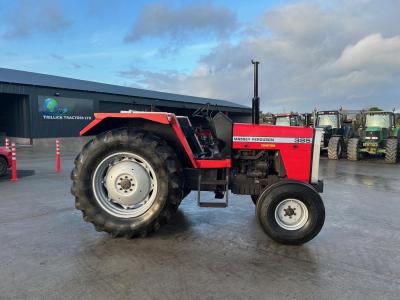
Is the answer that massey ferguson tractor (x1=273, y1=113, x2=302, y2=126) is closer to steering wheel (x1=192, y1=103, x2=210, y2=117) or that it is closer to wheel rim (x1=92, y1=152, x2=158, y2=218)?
steering wheel (x1=192, y1=103, x2=210, y2=117)

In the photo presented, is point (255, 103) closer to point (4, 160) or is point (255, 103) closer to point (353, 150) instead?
point (4, 160)

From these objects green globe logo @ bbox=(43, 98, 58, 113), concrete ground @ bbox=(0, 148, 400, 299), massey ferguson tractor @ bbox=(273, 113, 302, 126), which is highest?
green globe logo @ bbox=(43, 98, 58, 113)

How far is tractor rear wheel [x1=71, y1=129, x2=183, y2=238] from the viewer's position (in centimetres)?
418

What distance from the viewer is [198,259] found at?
372cm

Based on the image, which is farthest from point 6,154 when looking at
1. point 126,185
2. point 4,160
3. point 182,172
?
point 182,172

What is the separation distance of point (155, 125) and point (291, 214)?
2.05 meters

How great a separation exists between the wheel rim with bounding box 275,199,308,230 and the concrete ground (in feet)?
0.90

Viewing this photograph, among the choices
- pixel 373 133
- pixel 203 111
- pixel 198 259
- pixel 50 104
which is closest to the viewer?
pixel 198 259

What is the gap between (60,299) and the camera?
2.89 metres

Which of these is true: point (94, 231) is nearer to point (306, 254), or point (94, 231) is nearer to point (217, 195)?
point (217, 195)

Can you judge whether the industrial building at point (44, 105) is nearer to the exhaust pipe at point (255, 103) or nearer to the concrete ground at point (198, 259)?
the exhaust pipe at point (255, 103)

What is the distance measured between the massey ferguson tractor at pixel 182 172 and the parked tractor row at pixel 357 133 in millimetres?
11798

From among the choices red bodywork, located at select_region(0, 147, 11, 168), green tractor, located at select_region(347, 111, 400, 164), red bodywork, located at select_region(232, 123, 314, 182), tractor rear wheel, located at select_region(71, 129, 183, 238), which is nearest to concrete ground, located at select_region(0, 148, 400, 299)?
tractor rear wheel, located at select_region(71, 129, 183, 238)

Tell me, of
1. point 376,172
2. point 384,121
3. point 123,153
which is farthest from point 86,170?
point 384,121
